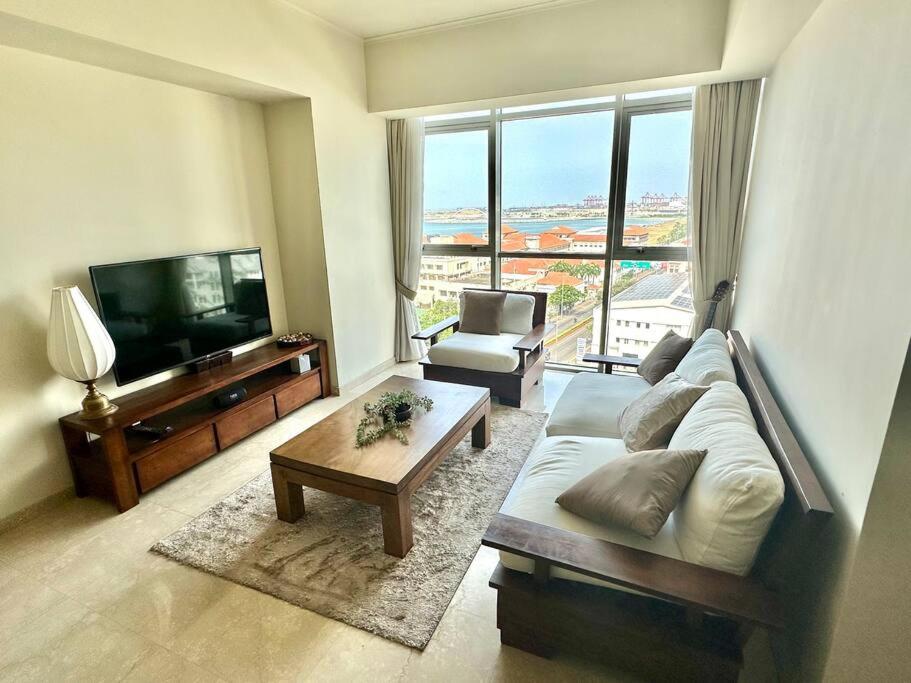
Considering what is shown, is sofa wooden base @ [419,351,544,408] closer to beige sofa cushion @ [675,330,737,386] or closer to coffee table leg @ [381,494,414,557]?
beige sofa cushion @ [675,330,737,386]

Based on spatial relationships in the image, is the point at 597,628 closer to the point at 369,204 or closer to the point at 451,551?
the point at 451,551

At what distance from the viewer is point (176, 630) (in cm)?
181

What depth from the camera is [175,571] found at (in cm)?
211

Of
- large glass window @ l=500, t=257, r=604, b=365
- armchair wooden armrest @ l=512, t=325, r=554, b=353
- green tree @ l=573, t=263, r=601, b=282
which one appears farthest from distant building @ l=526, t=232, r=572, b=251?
armchair wooden armrest @ l=512, t=325, r=554, b=353

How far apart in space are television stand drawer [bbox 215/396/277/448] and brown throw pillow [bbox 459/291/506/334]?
179cm

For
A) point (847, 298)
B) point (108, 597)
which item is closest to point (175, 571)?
point (108, 597)

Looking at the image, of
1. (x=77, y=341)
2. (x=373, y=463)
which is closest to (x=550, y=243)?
(x=373, y=463)

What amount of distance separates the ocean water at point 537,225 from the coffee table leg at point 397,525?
3.04 metres

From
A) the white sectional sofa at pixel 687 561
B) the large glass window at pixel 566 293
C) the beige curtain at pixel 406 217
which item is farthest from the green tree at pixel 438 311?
the white sectional sofa at pixel 687 561

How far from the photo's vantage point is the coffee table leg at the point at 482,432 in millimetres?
3033

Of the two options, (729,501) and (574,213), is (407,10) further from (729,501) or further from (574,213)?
(729,501)

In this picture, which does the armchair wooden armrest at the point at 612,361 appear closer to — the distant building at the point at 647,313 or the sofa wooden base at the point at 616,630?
the distant building at the point at 647,313

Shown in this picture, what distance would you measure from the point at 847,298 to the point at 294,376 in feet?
11.3

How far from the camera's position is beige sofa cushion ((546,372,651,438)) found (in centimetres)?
247
